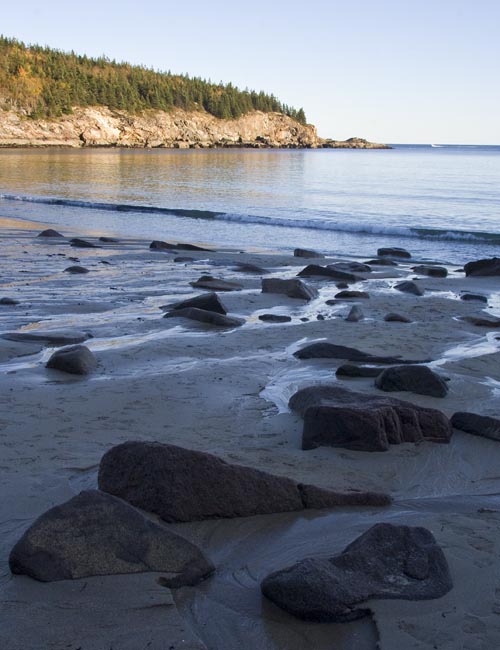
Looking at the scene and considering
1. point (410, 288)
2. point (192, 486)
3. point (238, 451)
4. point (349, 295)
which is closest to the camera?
point (192, 486)

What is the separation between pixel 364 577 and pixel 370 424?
65.3 inches

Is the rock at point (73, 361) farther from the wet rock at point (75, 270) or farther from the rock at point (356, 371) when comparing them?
the wet rock at point (75, 270)

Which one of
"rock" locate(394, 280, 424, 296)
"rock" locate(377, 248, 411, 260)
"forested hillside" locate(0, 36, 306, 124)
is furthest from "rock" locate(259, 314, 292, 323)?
"forested hillside" locate(0, 36, 306, 124)

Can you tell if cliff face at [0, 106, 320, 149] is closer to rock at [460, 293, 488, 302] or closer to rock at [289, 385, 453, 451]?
rock at [460, 293, 488, 302]

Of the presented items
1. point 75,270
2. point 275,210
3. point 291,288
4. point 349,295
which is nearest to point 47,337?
point 291,288

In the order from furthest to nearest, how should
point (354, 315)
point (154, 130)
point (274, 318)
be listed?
1. point (154, 130)
2. point (354, 315)
3. point (274, 318)

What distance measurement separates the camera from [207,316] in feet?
27.4

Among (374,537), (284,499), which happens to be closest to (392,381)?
(284,499)

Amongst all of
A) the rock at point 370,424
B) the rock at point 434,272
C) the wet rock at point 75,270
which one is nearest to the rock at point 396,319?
the rock at point 370,424

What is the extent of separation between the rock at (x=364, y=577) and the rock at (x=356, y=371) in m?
3.00

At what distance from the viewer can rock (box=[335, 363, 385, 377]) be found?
20.7ft

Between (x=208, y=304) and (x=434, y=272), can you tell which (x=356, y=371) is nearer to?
(x=208, y=304)

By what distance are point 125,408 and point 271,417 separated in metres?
1.01

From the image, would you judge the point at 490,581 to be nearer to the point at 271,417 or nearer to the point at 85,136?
the point at 271,417
